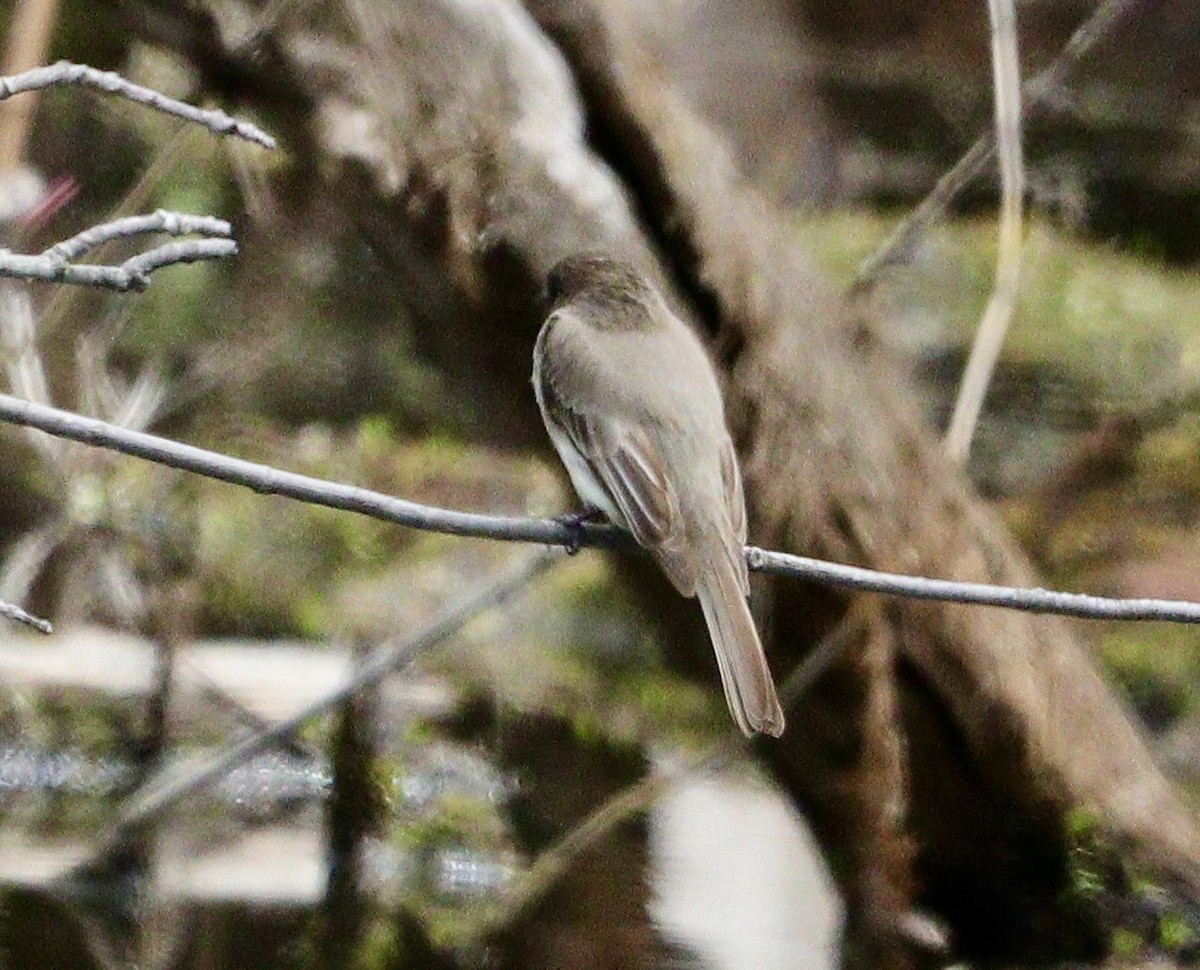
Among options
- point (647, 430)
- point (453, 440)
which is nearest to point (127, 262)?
point (647, 430)

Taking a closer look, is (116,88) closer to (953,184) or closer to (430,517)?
(430,517)

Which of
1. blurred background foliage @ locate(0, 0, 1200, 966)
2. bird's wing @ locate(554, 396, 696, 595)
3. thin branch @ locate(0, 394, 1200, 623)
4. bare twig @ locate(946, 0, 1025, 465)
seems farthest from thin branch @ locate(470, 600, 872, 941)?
thin branch @ locate(0, 394, 1200, 623)

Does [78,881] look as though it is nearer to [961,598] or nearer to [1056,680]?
[1056,680]

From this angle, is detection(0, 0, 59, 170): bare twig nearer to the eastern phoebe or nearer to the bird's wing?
the eastern phoebe

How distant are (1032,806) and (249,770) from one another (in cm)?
163

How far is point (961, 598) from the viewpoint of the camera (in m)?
1.59

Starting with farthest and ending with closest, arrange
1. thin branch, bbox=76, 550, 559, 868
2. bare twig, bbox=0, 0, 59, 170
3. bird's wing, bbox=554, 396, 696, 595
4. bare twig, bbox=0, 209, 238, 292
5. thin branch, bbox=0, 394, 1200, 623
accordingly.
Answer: thin branch, bbox=76, 550, 559, 868 → bare twig, bbox=0, 0, 59, 170 → bird's wing, bbox=554, 396, 696, 595 → thin branch, bbox=0, 394, 1200, 623 → bare twig, bbox=0, 209, 238, 292

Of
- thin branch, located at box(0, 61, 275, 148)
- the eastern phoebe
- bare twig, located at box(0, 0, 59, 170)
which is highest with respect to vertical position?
bare twig, located at box(0, 0, 59, 170)

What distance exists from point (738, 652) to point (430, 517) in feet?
1.81

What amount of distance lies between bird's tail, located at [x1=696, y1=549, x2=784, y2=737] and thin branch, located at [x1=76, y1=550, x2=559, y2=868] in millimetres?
1307

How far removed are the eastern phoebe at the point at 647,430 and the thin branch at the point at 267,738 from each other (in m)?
1.08

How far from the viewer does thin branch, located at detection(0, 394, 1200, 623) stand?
1301 mm

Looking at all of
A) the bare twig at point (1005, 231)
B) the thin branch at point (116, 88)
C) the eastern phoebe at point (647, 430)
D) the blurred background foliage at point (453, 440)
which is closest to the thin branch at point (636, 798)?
the blurred background foliage at point (453, 440)

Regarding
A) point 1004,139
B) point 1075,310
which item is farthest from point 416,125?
point 1075,310
